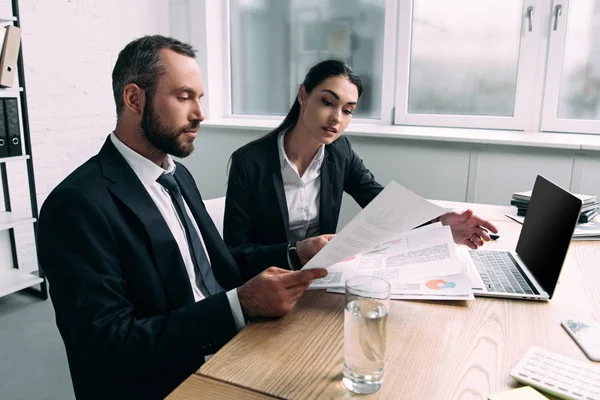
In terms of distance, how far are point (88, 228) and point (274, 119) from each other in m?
2.66

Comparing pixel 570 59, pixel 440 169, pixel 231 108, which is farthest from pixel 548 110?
pixel 231 108

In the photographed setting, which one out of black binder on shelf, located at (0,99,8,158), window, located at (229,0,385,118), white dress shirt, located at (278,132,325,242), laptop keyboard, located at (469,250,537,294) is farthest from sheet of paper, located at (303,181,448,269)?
window, located at (229,0,385,118)

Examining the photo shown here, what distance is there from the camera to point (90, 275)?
875mm

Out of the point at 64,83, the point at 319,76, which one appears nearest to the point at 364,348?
the point at 319,76

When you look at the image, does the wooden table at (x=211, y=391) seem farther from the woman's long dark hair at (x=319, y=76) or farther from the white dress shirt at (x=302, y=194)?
the woman's long dark hair at (x=319, y=76)

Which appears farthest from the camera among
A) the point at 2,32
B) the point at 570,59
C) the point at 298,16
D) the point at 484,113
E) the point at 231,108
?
the point at 231,108

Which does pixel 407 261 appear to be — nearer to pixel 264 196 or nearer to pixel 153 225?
pixel 153 225

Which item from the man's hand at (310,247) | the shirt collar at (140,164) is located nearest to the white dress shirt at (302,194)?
the man's hand at (310,247)

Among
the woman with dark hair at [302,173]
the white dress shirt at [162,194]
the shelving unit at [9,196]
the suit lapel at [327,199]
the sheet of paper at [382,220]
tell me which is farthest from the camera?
the shelving unit at [9,196]

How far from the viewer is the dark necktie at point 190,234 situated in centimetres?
117

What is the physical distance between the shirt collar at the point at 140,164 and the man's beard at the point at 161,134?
5 centimetres

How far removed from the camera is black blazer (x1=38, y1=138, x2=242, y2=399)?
0.88 metres

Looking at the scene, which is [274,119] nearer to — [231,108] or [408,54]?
[231,108]

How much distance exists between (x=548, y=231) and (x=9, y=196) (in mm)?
2698
